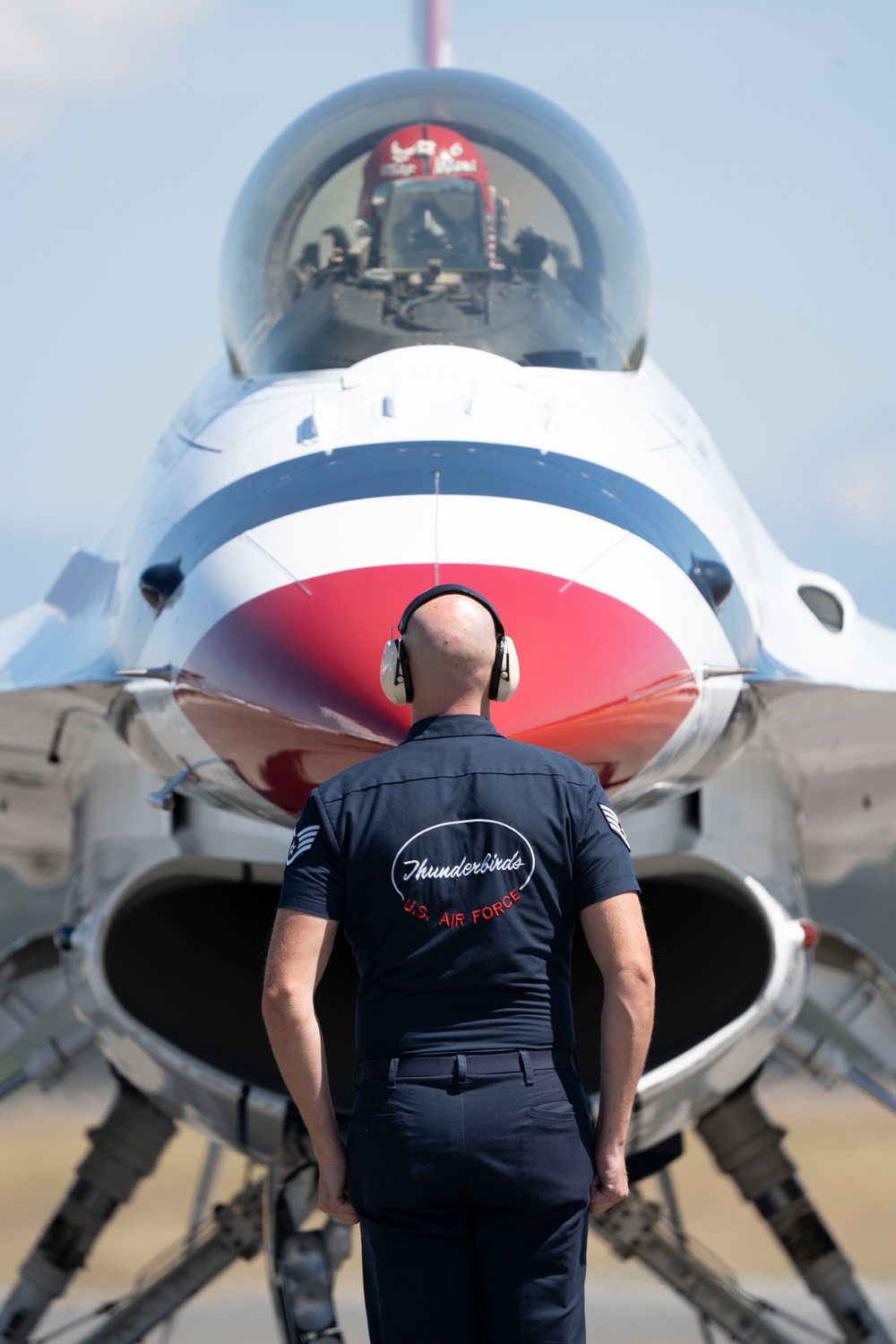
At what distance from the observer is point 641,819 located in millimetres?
4109

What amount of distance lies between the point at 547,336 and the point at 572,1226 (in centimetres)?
267

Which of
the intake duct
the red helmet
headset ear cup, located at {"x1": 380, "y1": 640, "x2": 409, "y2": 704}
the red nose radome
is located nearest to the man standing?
headset ear cup, located at {"x1": 380, "y1": 640, "x2": 409, "y2": 704}

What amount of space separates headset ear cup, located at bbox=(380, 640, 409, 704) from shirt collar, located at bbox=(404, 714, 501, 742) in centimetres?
8

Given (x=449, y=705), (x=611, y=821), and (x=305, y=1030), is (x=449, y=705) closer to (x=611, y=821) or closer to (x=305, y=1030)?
(x=611, y=821)

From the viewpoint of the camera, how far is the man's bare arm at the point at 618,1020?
7.28ft

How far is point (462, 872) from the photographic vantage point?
7.34 feet

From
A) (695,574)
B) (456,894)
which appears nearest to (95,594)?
(695,574)

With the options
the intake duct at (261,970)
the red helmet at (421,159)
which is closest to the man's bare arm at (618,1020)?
the intake duct at (261,970)

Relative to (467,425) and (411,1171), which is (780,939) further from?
(411,1171)

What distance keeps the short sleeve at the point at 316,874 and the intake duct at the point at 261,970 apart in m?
1.70

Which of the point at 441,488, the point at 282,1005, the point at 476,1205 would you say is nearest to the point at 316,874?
the point at 282,1005

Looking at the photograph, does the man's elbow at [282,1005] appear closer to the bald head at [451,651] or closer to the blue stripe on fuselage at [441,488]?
the bald head at [451,651]

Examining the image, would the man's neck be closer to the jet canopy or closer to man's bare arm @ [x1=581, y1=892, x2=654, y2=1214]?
man's bare arm @ [x1=581, y1=892, x2=654, y2=1214]

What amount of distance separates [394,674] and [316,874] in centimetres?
37
